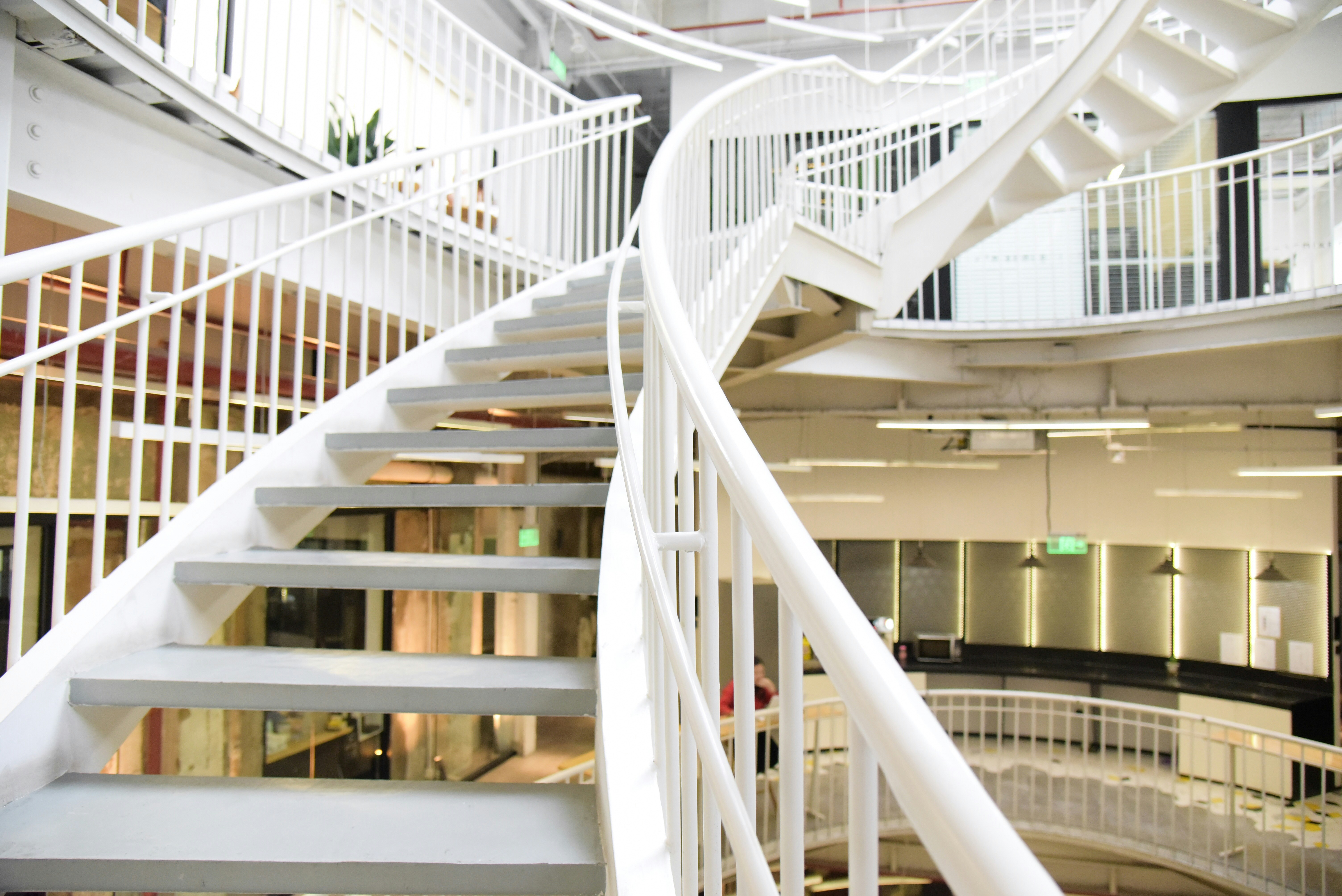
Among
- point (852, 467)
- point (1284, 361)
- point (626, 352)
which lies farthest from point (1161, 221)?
Result: point (626, 352)

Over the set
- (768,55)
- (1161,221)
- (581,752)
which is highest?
(768,55)

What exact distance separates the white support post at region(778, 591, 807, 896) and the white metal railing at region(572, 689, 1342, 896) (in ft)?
12.8

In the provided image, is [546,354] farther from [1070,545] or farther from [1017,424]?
[1070,545]

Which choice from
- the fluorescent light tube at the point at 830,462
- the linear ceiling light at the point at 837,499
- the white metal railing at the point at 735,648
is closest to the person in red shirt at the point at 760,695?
the fluorescent light tube at the point at 830,462

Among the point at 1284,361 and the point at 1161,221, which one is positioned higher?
the point at 1161,221

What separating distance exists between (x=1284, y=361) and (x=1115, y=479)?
316 cm

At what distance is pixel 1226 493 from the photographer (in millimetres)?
7465

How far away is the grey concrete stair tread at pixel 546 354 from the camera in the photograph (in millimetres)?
3396

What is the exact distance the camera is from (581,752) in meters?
9.17

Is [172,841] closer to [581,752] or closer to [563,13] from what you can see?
[563,13]

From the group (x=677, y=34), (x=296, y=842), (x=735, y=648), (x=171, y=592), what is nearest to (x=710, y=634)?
(x=735, y=648)

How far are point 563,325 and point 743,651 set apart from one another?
10.1ft

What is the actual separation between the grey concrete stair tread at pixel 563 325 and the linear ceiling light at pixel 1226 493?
630 cm

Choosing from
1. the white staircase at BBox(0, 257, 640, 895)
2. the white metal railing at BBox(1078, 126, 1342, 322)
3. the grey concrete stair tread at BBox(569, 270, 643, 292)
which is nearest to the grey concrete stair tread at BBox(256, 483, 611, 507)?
the white staircase at BBox(0, 257, 640, 895)
